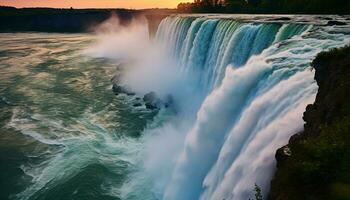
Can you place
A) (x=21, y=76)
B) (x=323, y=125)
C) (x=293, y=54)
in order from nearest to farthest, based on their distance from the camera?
(x=323, y=125) < (x=293, y=54) < (x=21, y=76)

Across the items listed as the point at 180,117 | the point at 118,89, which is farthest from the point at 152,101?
the point at 118,89

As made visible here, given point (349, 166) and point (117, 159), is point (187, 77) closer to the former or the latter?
point (117, 159)

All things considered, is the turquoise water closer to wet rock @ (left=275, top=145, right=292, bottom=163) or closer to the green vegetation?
wet rock @ (left=275, top=145, right=292, bottom=163)

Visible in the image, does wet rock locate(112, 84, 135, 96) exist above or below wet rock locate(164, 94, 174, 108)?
below

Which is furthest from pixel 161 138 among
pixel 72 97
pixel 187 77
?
pixel 72 97

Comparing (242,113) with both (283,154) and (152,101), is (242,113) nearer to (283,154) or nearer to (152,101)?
(283,154)

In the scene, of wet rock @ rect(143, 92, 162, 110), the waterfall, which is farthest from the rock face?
wet rock @ rect(143, 92, 162, 110)
